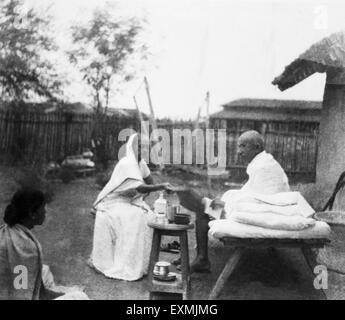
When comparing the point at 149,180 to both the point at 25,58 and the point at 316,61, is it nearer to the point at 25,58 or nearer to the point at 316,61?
the point at 25,58

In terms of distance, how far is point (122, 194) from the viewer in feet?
14.0

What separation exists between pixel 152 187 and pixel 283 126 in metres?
1.80

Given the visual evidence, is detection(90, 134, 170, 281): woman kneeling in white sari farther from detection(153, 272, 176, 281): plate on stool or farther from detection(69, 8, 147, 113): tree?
detection(69, 8, 147, 113): tree

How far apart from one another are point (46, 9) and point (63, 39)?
0.30 meters

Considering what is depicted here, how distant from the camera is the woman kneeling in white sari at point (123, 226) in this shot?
3.98m

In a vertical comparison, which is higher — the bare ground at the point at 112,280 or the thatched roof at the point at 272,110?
the thatched roof at the point at 272,110

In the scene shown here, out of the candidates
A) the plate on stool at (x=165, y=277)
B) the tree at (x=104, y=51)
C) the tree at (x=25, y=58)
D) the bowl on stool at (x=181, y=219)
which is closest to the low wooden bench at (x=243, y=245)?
the plate on stool at (x=165, y=277)

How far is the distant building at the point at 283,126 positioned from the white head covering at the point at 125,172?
90cm

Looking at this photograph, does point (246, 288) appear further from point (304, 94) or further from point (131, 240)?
point (304, 94)

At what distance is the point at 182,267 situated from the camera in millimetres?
3666

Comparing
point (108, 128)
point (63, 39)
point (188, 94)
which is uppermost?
point (63, 39)

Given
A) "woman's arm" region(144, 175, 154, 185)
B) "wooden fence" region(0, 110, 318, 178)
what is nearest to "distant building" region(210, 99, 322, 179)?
"wooden fence" region(0, 110, 318, 178)

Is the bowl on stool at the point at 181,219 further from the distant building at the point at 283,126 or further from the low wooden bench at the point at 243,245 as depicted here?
the distant building at the point at 283,126
